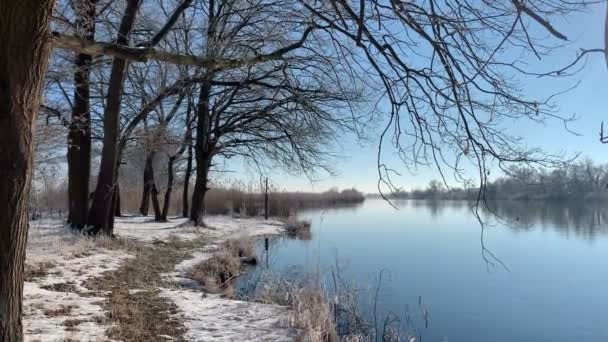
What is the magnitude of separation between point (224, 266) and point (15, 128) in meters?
7.53

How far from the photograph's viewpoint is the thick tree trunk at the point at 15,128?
2482 mm

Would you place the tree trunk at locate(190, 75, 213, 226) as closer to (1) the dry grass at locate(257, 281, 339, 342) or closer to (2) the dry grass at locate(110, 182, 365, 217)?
(2) the dry grass at locate(110, 182, 365, 217)

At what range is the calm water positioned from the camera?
714cm

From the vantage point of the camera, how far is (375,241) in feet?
53.9

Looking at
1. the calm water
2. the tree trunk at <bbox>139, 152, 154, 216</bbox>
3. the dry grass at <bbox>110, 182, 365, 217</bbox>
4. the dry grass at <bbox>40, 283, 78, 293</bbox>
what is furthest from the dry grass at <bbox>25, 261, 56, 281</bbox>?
the dry grass at <bbox>110, 182, 365, 217</bbox>

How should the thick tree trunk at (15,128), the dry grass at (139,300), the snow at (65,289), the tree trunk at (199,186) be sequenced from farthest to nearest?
the tree trunk at (199,186), the dry grass at (139,300), the snow at (65,289), the thick tree trunk at (15,128)

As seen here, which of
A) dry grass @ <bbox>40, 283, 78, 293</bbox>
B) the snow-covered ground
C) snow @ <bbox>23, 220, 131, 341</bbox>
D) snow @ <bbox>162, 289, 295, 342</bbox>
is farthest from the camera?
dry grass @ <bbox>40, 283, 78, 293</bbox>

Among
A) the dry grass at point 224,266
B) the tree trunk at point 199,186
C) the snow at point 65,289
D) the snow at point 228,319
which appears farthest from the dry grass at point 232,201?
the snow at point 228,319

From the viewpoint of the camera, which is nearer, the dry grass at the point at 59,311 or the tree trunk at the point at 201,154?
the dry grass at the point at 59,311


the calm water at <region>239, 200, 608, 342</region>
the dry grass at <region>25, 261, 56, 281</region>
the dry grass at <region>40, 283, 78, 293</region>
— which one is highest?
the dry grass at <region>25, 261, 56, 281</region>

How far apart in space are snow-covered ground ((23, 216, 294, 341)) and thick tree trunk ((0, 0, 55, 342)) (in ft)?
4.70

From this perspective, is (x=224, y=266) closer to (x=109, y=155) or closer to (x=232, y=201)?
(x=109, y=155)

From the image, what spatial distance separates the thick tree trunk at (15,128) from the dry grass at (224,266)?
465 centimetres

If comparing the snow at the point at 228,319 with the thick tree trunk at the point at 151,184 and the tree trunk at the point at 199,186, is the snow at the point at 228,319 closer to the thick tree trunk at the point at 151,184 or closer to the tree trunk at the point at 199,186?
the tree trunk at the point at 199,186
